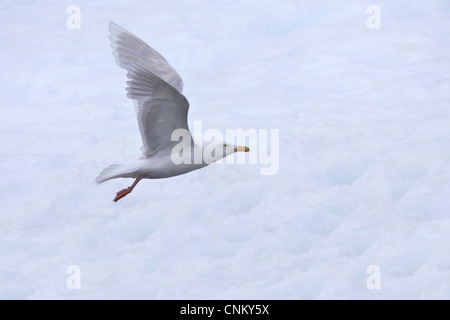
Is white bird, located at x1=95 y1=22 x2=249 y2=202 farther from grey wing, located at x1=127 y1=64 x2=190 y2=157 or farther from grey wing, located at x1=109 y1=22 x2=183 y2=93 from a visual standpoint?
grey wing, located at x1=109 y1=22 x2=183 y2=93

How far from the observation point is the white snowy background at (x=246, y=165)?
5.18 m

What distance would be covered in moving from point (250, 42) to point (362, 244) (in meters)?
4.19

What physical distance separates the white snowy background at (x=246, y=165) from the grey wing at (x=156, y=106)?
3.13 ft

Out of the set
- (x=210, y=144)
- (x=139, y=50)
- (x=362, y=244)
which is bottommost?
(x=362, y=244)

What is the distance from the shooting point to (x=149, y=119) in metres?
4.75

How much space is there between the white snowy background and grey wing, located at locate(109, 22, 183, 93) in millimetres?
1001

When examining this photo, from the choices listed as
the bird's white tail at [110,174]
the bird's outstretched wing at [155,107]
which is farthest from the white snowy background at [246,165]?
the bird's outstretched wing at [155,107]

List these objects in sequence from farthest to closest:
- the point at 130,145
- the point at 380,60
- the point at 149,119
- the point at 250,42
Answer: the point at 250,42 → the point at 380,60 → the point at 130,145 → the point at 149,119

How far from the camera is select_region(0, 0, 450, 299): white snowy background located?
5.18 metres

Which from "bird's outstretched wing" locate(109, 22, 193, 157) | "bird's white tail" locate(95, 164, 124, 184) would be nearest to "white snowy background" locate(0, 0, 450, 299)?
"bird's white tail" locate(95, 164, 124, 184)

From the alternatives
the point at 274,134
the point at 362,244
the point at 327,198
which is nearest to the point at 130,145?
the point at 274,134

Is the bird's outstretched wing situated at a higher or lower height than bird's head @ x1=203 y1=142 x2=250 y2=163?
higher

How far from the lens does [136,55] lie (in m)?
5.46

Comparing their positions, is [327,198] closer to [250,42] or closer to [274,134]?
[274,134]
